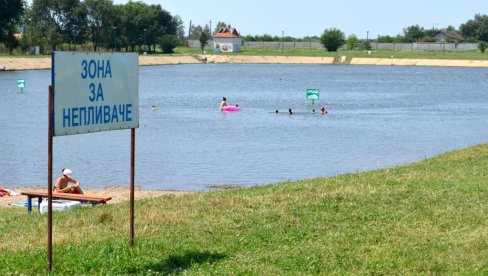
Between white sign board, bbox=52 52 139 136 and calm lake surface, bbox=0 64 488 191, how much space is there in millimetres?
18366

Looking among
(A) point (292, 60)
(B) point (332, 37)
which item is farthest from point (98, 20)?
(B) point (332, 37)

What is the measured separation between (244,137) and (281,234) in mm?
36784

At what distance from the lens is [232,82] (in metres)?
114

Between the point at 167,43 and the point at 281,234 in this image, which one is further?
the point at 167,43

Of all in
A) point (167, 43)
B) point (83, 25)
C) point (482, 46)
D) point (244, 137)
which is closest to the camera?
Answer: point (244, 137)

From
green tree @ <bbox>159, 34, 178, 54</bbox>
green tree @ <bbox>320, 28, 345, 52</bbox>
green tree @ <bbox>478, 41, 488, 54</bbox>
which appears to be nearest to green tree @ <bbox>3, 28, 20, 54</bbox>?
green tree @ <bbox>159, 34, 178, 54</bbox>

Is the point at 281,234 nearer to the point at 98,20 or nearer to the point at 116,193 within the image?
the point at 116,193

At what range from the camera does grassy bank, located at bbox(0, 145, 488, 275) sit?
11000 mm

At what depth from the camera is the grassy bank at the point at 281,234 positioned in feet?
36.1

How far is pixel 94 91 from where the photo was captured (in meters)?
11.1

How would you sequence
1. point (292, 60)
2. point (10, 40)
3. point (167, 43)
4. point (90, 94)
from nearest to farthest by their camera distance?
point (90, 94), point (10, 40), point (292, 60), point (167, 43)

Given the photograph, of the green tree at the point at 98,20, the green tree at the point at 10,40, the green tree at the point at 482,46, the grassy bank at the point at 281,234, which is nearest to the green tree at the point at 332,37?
the green tree at the point at 482,46

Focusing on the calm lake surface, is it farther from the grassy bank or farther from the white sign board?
the white sign board

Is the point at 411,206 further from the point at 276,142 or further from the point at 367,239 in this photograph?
the point at 276,142
